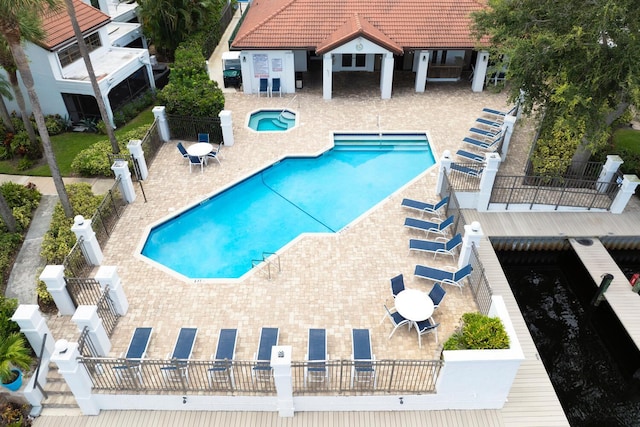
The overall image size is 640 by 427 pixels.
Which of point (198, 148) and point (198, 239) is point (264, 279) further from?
point (198, 148)

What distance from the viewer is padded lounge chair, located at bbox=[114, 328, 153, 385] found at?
12.0m

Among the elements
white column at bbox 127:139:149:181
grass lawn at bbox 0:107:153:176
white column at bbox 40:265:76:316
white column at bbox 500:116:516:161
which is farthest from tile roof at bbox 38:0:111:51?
white column at bbox 500:116:516:161

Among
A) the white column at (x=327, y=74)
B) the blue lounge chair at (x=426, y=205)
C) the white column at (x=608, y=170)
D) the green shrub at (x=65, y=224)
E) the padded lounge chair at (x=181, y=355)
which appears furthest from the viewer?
the white column at (x=327, y=74)

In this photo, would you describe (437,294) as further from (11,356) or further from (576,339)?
(11,356)

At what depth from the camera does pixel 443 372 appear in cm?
1149

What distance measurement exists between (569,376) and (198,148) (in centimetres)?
1771

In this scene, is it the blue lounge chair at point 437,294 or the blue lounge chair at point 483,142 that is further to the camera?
the blue lounge chair at point 483,142

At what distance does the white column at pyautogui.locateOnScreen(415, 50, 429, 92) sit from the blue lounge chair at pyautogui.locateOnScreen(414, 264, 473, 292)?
1576 centimetres

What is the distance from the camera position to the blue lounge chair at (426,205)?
18.0 m

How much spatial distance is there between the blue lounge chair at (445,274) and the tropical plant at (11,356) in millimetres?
11689

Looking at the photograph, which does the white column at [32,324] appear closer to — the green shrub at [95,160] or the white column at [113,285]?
the white column at [113,285]

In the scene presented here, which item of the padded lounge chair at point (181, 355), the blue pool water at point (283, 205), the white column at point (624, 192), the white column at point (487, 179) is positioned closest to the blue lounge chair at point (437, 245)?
the white column at point (487, 179)

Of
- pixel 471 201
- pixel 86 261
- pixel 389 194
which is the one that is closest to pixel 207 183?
pixel 86 261

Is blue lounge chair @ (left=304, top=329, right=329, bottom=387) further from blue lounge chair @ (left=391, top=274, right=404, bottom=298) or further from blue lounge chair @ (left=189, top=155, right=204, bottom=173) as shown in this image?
blue lounge chair @ (left=189, top=155, right=204, bottom=173)
